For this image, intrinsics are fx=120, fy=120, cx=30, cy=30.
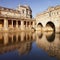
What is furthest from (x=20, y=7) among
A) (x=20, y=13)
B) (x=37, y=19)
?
(x=37, y=19)

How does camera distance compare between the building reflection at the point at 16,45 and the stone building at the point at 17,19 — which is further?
the stone building at the point at 17,19

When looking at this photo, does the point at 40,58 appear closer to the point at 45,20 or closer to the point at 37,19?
the point at 45,20

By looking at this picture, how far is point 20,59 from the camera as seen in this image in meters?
12.1

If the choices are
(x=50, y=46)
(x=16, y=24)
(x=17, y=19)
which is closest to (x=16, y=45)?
(x=50, y=46)

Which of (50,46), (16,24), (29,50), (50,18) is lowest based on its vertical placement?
(29,50)

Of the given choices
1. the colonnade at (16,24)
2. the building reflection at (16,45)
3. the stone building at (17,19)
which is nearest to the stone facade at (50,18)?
Result: the stone building at (17,19)

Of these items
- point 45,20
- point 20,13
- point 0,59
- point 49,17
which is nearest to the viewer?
point 0,59

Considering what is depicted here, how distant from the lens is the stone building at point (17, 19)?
173 ft

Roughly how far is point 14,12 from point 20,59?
180ft

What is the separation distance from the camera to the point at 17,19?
2256 inches

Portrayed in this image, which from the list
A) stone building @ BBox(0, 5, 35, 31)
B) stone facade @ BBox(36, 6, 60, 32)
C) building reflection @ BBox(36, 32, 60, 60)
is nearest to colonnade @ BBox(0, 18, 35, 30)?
stone building @ BBox(0, 5, 35, 31)

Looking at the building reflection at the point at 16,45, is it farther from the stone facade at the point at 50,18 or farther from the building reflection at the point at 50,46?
the stone facade at the point at 50,18

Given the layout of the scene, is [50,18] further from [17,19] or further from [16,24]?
[16,24]

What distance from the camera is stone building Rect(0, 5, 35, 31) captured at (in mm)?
52713
